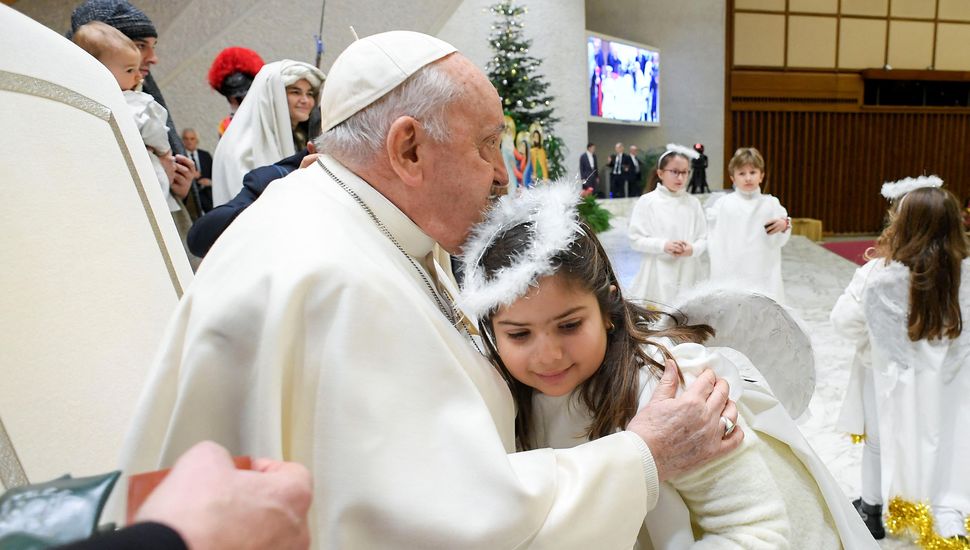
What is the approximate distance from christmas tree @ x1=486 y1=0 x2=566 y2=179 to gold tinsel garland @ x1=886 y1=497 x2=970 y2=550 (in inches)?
325

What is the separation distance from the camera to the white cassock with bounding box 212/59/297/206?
293cm

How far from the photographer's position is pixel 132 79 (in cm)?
249

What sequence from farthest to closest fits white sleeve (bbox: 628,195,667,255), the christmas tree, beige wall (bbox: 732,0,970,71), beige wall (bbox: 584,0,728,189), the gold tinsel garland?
beige wall (bbox: 584,0,728,189) → beige wall (bbox: 732,0,970,71) → the christmas tree → white sleeve (bbox: 628,195,667,255) → the gold tinsel garland

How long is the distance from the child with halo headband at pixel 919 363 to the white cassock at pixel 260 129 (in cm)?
263

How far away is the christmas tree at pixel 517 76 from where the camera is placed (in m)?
10.9

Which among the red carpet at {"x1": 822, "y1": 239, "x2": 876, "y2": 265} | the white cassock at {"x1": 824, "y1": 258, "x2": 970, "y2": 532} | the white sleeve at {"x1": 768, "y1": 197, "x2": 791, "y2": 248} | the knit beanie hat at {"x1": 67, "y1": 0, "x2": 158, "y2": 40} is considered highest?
the knit beanie hat at {"x1": 67, "y1": 0, "x2": 158, "y2": 40}

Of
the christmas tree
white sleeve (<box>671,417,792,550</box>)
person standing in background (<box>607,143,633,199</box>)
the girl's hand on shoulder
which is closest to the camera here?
white sleeve (<box>671,417,792,550</box>)

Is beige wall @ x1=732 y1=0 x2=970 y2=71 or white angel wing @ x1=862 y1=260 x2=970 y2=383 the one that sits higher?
beige wall @ x1=732 y1=0 x2=970 y2=71

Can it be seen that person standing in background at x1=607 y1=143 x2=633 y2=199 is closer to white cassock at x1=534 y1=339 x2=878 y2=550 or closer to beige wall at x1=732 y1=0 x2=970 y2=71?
beige wall at x1=732 y1=0 x2=970 y2=71

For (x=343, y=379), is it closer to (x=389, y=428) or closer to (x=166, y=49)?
(x=389, y=428)

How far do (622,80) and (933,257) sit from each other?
452 inches

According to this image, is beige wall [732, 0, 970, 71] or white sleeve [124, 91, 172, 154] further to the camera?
beige wall [732, 0, 970, 71]

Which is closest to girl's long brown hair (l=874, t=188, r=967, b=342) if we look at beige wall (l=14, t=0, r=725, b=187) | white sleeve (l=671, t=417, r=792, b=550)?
white sleeve (l=671, t=417, r=792, b=550)

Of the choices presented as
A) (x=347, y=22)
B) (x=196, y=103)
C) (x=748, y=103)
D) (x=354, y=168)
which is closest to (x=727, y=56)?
(x=748, y=103)
